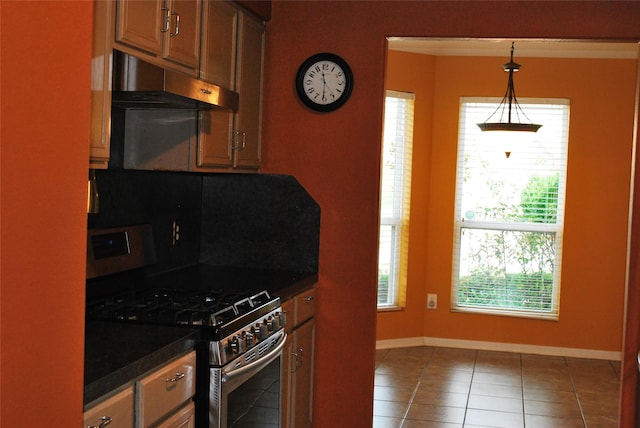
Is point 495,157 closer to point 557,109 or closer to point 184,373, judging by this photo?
point 557,109

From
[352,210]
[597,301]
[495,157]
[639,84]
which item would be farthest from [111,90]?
[597,301]

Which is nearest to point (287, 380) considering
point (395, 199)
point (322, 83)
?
point (322, 83)

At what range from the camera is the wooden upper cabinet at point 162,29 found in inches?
107

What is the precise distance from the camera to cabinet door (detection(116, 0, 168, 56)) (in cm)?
268

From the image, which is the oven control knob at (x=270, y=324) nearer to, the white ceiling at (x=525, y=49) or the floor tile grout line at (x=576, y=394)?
the floor tile grout line at (x=576, y=394)

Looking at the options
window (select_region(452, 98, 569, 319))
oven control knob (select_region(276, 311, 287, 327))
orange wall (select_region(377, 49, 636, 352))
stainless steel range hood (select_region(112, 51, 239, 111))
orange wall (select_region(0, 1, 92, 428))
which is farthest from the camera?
window (select_region(452, 98, 569, 319))

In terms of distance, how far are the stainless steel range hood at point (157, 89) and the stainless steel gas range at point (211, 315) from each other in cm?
61

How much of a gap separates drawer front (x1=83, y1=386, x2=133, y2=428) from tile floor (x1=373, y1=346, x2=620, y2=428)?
2750 mm

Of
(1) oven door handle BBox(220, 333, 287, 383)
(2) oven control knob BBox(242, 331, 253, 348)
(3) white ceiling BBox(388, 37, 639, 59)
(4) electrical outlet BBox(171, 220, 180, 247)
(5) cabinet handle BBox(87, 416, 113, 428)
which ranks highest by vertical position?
(3) white ceiling BBox(388, 37, 639, 59)

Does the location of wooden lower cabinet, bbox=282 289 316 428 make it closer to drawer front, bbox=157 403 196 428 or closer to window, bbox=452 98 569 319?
drawer front, bbox=157 403 196 428

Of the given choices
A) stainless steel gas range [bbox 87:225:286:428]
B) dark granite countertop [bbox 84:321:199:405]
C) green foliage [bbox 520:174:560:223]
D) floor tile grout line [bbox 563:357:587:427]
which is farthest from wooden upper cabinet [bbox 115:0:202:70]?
green foliage [bbox 520:174:560:223]

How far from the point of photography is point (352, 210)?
4129 millimetres

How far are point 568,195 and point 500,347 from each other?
1376 millimetres

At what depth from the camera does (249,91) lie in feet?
13.0
